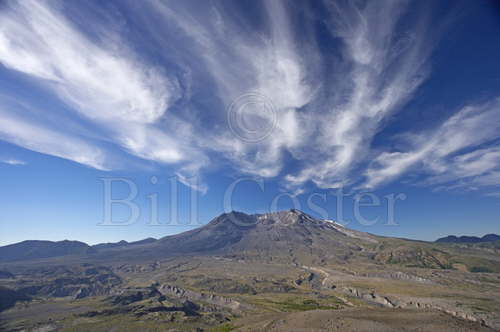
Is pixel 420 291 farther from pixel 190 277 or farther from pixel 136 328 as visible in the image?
pixel 190 277

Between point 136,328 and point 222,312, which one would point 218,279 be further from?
point 136,328

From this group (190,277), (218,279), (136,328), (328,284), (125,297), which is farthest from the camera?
(190,277)

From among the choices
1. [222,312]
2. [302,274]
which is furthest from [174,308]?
[302,274]

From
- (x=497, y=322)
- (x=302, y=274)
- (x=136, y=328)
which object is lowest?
(x=302, y=274)

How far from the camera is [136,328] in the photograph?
73812 millimetres

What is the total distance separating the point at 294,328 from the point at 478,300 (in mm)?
78733

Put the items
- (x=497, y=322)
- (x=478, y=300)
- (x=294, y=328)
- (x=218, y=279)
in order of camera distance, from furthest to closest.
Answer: (x=218, y=279) < (x=478, y=300) < (x=497, y=322) < (x=294, y=328)

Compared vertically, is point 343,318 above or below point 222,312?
above

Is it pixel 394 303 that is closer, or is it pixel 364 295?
pixel 394 303

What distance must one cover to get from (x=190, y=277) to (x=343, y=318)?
5562 inches

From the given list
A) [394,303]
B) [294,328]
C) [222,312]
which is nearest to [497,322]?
[394,303]

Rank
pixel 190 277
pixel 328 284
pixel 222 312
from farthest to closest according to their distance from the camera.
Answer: pixel 190 277
pixel 328 284
pixel 222 312

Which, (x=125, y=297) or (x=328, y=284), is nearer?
(x=125, y=297)

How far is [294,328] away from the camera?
56250mm
